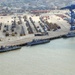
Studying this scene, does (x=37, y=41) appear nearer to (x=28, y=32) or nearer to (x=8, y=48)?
(x=8, y=48)

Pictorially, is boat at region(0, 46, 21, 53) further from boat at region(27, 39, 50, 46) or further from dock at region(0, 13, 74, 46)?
boat at region(27, 39, 50, 46)

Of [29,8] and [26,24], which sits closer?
[26,24]

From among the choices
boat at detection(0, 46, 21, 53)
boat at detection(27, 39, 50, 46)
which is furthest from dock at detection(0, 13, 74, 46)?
boat at detection(0, 46, 21, 53)

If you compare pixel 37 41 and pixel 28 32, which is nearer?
pixel 37 41

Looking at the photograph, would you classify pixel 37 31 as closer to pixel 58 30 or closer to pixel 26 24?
pixel 58 30

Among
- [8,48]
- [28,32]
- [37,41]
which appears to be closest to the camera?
[8,48]

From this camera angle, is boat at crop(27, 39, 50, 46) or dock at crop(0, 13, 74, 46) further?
dock at crop(0, 13, 74, 46)

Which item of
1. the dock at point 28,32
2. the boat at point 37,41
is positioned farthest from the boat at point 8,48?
the boat at point 37,41

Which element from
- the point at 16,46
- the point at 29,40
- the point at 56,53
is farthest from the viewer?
the point at 29,40

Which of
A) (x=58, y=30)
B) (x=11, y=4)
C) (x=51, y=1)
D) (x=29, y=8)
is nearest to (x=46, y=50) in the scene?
(x=58, y=30)

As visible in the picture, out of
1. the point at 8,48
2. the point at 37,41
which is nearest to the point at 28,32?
the point at 37,41

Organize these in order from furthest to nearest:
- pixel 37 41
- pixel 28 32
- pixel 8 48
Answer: pixel 28 32, pixel 37 41, pixel 8 48
